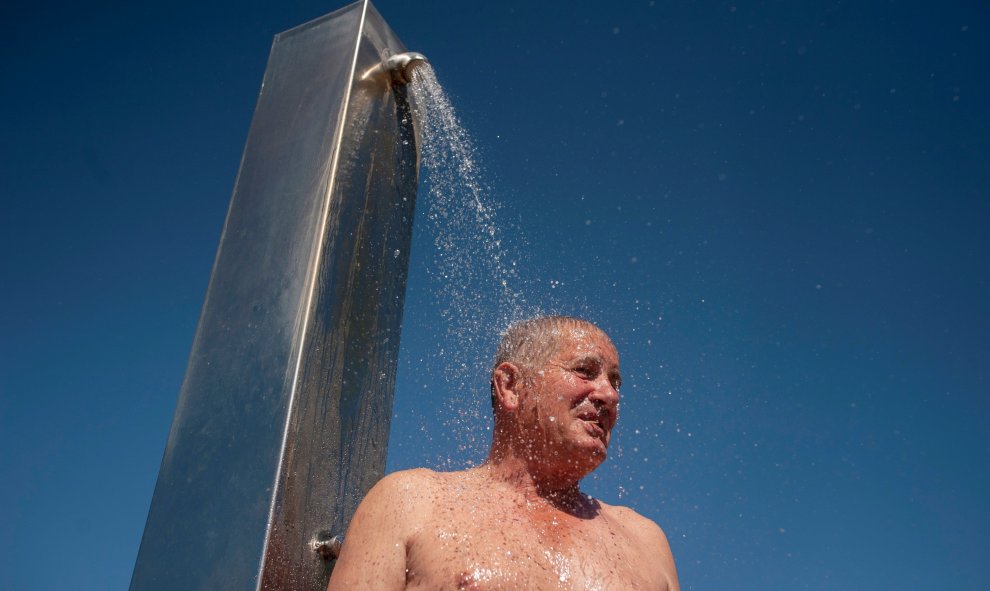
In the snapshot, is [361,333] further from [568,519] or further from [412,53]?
[412,53]

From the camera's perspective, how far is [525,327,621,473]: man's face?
337 centimetres

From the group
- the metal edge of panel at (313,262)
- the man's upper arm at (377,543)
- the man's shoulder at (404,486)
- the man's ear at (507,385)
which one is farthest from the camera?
the man's ear at (507,385)

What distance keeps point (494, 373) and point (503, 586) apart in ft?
4.10

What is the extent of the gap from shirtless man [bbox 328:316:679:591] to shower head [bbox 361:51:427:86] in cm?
139

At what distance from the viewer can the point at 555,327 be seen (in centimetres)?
371

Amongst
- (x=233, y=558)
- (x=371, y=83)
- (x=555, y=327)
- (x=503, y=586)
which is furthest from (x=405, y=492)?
(x=371, y=83)

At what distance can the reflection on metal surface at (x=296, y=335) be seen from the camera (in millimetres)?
2529

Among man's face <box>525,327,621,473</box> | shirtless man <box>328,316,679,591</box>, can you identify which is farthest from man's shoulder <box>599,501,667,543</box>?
man's face <box>525,327,621,473</box>

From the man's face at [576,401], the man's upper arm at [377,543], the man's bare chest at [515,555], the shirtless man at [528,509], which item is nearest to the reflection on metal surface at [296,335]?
the man's upper arm at [377,543]

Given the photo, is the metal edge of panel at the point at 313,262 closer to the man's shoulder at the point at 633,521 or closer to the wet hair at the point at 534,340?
the wet hair at the point at 534,340

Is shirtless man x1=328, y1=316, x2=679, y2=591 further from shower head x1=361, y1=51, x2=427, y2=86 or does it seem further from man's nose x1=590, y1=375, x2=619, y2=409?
shower head x1=361, y1=51, x2=427, y2=86

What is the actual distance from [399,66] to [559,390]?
1760 mm

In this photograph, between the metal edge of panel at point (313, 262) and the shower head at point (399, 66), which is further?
the shower head at point (399, 66)

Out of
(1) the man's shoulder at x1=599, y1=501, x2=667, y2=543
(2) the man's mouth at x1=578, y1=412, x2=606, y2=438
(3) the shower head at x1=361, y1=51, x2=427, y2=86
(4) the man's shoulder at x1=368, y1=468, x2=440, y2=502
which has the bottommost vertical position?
(1) the man's shoulder at x1=599, y1=501, x2=667, y2=543
